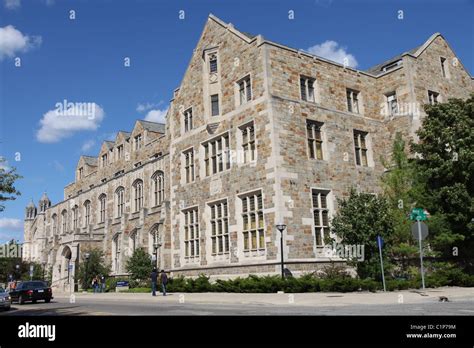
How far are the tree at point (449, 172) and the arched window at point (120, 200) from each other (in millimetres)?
31670

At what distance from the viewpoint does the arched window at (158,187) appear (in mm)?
43062

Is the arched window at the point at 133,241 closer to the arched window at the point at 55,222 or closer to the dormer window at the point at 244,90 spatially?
the dormer window at the point at 244,90

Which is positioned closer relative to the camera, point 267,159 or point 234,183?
point 267,159

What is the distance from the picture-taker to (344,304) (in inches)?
634

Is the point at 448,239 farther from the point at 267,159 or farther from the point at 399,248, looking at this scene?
the point at 267,159

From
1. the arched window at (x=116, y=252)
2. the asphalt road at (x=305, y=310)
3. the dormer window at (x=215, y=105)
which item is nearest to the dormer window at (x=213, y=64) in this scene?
the dormer window at (x=215, y=105)

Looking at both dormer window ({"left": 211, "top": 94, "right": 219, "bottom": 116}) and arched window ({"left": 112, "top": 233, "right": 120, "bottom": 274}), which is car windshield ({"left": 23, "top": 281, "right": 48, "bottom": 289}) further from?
arched window ({"left": 112, "top": 233, "right": 120, "bottom": 274})

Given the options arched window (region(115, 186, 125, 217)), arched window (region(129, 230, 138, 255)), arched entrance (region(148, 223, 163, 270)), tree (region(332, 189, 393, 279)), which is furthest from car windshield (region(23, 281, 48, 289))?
arched window (region(115, 186, 125, 217))

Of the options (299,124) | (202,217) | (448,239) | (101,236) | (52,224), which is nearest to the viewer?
(448,239)

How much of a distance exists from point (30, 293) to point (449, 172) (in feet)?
84.6

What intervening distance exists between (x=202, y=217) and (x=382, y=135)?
14.2m

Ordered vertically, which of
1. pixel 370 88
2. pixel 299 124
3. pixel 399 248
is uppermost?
pixel 370 88
